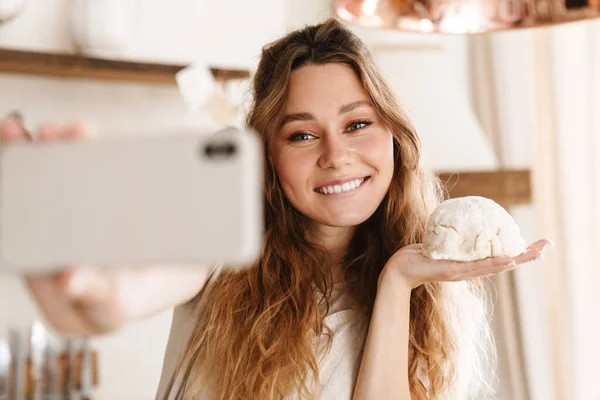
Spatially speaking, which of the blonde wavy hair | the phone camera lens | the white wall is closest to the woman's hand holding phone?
the phone camera lens

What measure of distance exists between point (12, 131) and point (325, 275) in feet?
2.53

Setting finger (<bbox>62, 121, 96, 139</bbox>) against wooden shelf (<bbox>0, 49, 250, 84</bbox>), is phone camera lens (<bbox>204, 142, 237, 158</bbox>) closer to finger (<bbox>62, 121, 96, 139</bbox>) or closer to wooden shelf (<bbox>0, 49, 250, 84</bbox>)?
finger (<bbox>62, 121, 96, 139</bbox>)

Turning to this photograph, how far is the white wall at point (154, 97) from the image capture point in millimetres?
1560

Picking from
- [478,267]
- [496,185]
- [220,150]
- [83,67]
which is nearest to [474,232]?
[478,267]

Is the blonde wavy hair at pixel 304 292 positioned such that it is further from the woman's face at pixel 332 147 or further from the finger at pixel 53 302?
the finger at pixel 53 302

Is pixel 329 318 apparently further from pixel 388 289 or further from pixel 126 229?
pixel 126 229

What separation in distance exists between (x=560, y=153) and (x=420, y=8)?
131 centimetres

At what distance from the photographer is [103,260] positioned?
50cm

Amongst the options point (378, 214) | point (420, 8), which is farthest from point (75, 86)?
point (420, 8)

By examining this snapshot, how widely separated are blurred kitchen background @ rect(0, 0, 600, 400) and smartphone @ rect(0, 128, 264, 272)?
1016 mm

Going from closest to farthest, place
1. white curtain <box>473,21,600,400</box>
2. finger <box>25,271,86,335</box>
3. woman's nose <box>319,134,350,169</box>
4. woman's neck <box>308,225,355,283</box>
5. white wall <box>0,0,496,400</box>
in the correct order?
finger <box>25,271,86,335</box> < woman's nose <box>319,134,350,169</box> < woman's neck <box>308,225,355,283</box> < white wall <box>0,0,496,400</box> < white curtain <box>473,21,600,400</box>

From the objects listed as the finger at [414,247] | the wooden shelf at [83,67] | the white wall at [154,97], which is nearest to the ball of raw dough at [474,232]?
the finger at [414,247]

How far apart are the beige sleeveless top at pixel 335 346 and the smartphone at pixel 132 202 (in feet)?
2.25

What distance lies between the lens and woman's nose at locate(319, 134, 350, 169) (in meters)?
1.08
